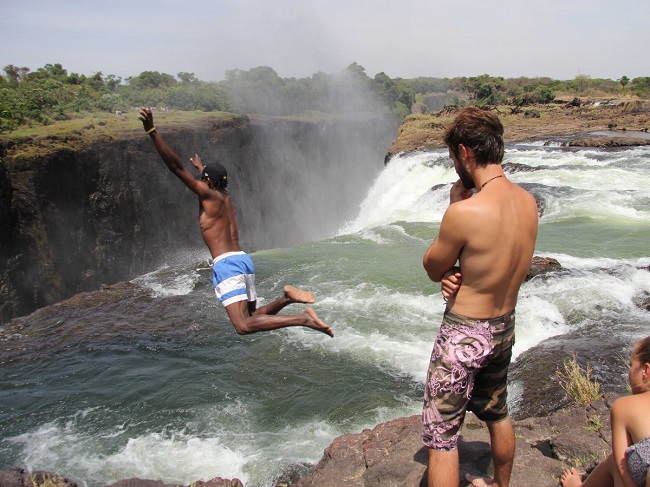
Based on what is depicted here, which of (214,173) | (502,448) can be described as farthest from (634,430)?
(214,173)

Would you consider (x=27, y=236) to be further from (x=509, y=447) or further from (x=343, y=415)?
(x=509, y=447)

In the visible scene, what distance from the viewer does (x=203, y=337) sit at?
859 centimetres

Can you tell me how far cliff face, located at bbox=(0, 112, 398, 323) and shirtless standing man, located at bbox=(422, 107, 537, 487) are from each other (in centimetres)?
1635

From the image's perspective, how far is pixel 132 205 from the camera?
70.3 feet

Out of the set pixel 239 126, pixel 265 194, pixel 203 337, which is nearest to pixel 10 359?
pixel 203 337

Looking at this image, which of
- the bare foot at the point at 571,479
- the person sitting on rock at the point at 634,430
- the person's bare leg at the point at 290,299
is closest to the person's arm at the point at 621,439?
the person sitting on rock at the point at 634,430

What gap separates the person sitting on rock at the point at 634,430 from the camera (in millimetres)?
2150

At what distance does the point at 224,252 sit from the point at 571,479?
2.47 m

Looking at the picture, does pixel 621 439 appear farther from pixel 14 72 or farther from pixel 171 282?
pixel 14 72

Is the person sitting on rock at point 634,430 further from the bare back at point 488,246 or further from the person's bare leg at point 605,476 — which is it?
the bare back at point 488,246

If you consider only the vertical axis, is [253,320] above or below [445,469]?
above

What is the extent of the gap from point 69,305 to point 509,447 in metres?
9.80

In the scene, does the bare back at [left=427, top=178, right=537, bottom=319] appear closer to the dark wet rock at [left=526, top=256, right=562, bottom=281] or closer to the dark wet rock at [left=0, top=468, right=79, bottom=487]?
the dark wet rock at [left=0, top=468, right=79, bottom=487]

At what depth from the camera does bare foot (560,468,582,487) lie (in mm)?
2783
